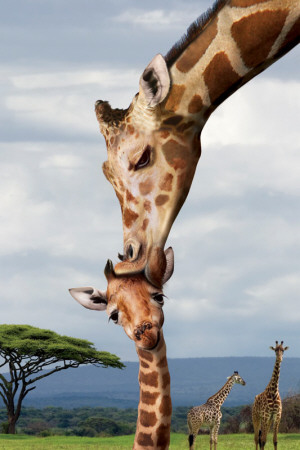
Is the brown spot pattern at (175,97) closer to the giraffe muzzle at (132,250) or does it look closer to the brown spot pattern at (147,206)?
the brown spot pattern at (147,206)

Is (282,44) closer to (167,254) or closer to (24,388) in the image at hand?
(167,254)

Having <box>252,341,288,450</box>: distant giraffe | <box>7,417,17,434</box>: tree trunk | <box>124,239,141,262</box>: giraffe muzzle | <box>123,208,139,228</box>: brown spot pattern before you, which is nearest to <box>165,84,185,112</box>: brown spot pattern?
<box>123,208,139,228</box>: brown spot pattern

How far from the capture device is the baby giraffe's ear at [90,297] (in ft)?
21.4

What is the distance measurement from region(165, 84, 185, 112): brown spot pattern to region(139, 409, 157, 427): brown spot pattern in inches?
113

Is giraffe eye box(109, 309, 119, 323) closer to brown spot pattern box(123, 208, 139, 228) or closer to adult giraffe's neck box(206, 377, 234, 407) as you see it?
brown spot pattern box(123, 208, 139, 228)

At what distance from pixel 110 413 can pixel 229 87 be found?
149ft

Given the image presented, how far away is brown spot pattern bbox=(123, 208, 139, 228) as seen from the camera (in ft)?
21.4

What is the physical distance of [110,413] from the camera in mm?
49375

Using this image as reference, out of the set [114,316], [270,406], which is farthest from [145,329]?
[270,406]

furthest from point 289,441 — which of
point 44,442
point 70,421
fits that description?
point 70,421

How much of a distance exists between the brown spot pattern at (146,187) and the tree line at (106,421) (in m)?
20.0

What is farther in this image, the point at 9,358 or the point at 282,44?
the point at 9,358

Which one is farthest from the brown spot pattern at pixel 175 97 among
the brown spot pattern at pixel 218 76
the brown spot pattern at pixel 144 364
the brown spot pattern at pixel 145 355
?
the brown spot pattern at pixel 144 364

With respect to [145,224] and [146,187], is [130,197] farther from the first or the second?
[145,224]
